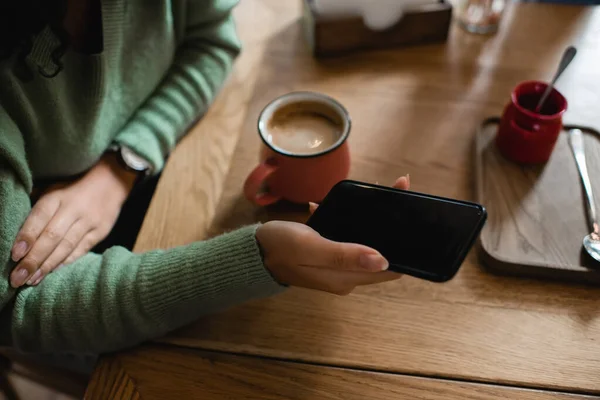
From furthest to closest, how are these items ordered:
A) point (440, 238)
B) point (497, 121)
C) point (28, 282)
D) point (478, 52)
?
point (478, 52) < point (497, 121) < point (28, 282) < point (440, 238)

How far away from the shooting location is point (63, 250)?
61cm

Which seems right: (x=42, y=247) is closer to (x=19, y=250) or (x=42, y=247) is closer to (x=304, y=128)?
(x=19, y=250)

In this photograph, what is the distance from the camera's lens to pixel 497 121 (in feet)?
2.33

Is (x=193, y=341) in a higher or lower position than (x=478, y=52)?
lower

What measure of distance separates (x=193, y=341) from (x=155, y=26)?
457mm

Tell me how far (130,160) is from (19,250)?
201 mm

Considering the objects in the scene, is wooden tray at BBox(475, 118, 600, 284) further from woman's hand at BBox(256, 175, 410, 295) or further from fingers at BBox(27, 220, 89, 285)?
fingers at BBox(27, 220, 89, 285)

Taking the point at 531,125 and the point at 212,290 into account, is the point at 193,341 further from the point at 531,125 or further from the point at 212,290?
the point at 531,125

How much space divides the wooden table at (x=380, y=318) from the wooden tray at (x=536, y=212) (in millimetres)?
18

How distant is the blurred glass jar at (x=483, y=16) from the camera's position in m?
0.85

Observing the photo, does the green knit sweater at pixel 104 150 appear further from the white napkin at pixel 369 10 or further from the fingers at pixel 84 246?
the white napkin at pixel 369 10

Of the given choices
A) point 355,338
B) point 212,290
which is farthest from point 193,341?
point 355,338

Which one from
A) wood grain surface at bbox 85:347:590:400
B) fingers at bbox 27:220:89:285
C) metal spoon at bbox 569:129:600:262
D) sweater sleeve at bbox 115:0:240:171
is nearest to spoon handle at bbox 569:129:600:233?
metal spoon at bbox 569:129:600:262

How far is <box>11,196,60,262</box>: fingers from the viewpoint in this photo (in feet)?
1.84
